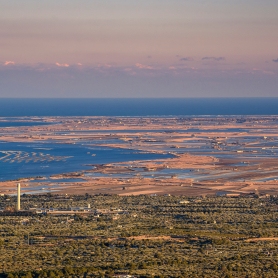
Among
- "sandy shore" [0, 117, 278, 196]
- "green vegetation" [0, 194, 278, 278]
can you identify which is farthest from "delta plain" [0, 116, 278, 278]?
"sandy shore" [0, 117, 278, 196]

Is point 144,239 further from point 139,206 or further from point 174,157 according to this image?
point 174,157

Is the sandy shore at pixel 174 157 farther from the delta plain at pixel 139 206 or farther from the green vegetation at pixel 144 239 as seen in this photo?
the green vegetation at pixel 144 239

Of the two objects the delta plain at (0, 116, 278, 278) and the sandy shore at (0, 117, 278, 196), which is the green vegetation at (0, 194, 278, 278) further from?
the sandy shore at (0, 117, 278, 196)

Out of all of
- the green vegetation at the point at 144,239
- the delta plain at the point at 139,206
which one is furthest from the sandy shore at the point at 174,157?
the green vegetation at the point at 144,239

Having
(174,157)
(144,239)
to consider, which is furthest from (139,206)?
(174,157)

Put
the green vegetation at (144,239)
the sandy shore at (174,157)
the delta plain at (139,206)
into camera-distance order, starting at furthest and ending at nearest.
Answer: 1. the sandy shore at (174,157)
2. the delta plain at (139,206)
3. the green vegetation at (144,239)
